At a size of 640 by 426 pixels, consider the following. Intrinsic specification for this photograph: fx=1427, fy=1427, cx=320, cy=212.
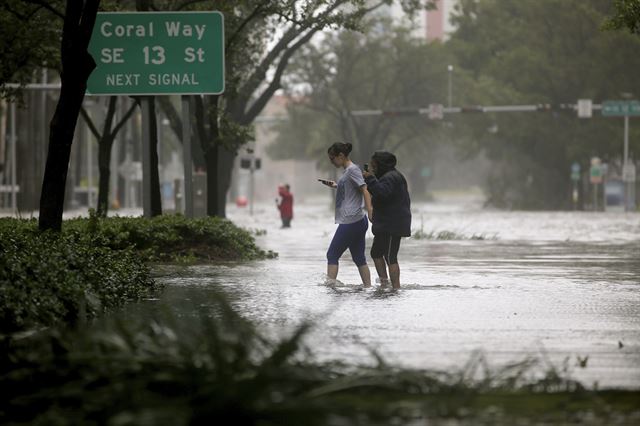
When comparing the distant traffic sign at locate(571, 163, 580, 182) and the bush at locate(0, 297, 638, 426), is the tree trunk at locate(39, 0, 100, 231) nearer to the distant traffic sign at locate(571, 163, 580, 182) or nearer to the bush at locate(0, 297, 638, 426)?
the bush at locate(0, 297, 638, 426)

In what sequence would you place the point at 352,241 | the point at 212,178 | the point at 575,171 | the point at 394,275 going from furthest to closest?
the point at 575,171 → the point at 212,178 → the point at 352,241 → the point at 394,275

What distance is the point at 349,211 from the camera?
15469mm

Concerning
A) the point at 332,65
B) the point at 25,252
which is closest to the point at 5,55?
the point at 25,252

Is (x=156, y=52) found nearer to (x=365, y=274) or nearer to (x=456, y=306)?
(x=365, y=274)

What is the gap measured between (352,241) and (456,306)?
293 centimetres

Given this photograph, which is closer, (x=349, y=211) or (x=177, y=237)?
(x=349, y=211)

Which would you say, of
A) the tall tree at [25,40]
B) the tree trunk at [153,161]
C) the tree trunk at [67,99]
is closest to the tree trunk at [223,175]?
the tall tree at [25,40]

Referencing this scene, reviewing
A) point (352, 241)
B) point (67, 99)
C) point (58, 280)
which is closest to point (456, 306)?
point (352, 241)

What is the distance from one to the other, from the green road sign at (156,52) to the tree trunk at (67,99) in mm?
5852

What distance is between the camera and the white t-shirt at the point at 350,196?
15320 mm

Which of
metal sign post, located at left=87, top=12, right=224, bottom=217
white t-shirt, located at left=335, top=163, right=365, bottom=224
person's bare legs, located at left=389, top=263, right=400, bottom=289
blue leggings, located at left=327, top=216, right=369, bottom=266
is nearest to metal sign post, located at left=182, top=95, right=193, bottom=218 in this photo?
metal sign post, located at left=87, top=12, right=224, bottom=217

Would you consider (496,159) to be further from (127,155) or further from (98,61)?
(98,61)

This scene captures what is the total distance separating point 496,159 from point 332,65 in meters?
11.7

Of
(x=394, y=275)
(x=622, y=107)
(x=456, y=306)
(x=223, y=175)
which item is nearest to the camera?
(x=456, y=306)
